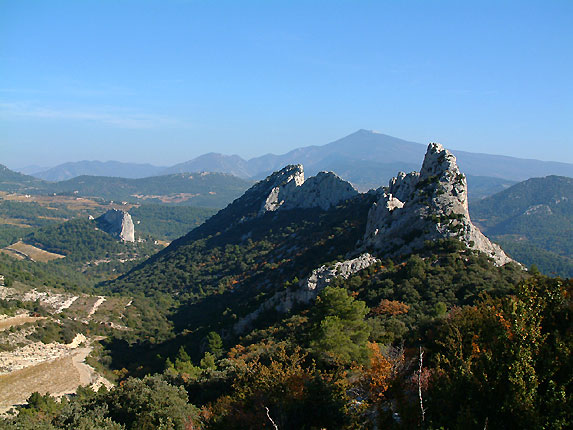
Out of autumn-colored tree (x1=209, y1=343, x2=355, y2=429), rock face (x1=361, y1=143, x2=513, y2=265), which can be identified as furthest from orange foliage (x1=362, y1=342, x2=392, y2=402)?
rock face (x1=361, y1=143, x2=513, y2=265)

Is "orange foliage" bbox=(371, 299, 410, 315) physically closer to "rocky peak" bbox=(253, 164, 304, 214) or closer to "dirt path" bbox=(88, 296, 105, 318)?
"dirt path" bbox=(88, 296, 105, 318)

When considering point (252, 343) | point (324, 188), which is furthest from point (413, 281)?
point (324, 188)

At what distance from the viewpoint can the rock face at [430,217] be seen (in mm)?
43500

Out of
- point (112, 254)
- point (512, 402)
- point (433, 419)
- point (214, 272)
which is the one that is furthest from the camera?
point (112, 254)

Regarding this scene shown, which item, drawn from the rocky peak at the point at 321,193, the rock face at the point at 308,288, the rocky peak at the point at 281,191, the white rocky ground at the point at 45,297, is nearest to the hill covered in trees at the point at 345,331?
the rock face at the point at 308,288

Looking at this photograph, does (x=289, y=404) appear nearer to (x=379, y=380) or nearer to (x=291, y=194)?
(x=379, y=380)

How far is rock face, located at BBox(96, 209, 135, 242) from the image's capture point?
163750 mm

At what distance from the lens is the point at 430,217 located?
4494 cm

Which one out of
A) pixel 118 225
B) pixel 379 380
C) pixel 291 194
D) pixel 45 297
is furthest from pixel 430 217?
pixel 118 225

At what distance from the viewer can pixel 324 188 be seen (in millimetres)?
89562

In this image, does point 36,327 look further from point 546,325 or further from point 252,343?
point 546,325

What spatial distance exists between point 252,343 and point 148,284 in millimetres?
61746

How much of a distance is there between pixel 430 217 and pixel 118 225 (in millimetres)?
148602

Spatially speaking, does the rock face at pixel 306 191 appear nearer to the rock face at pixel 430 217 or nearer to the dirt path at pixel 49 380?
the rock face at pixel 430 217
